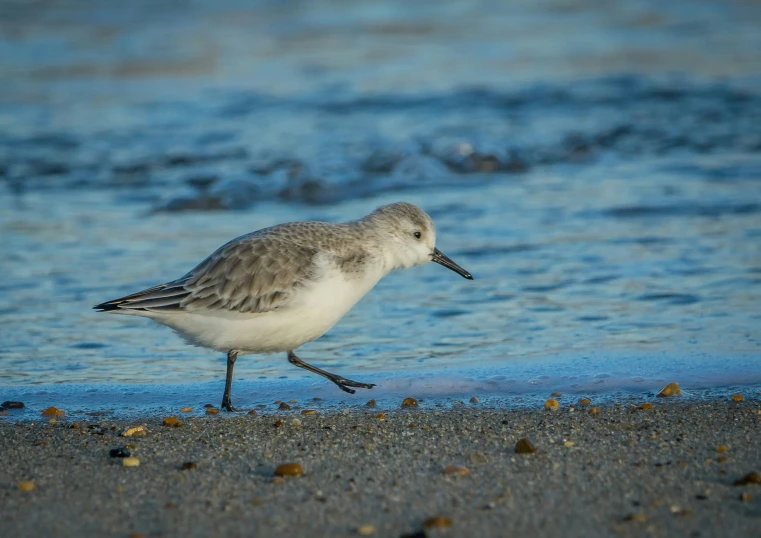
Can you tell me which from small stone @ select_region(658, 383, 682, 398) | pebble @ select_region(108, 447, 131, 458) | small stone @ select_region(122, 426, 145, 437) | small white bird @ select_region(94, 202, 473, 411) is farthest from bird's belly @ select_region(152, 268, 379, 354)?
small stone @ select_region(658, 383, 682, 398)

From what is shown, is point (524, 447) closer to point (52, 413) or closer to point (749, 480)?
point (749, 480)

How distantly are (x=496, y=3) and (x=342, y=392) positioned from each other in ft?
58.8

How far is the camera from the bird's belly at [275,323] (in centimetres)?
550

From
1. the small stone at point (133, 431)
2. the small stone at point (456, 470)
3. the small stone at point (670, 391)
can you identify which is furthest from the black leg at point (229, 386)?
the small stone at point (670, 391)

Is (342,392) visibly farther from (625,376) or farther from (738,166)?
(738,166)

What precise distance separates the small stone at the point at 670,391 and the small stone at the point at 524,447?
1.18 m

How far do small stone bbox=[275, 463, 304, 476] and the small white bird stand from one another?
4.00ft

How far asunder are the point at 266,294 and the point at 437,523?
2.23m

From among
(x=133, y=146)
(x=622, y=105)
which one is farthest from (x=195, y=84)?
(x=622, y=105)

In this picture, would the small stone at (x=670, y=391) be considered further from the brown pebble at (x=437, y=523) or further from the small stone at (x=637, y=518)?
the brown pebble at (x=437, y=523)

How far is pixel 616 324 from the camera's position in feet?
22.0

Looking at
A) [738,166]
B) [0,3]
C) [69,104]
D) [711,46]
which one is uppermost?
[0,3]

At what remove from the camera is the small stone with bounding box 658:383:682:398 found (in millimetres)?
5344

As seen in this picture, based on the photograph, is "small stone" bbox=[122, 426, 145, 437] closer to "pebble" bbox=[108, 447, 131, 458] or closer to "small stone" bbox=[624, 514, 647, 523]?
"pebble" bbox=[108, 447, 131, 458]
